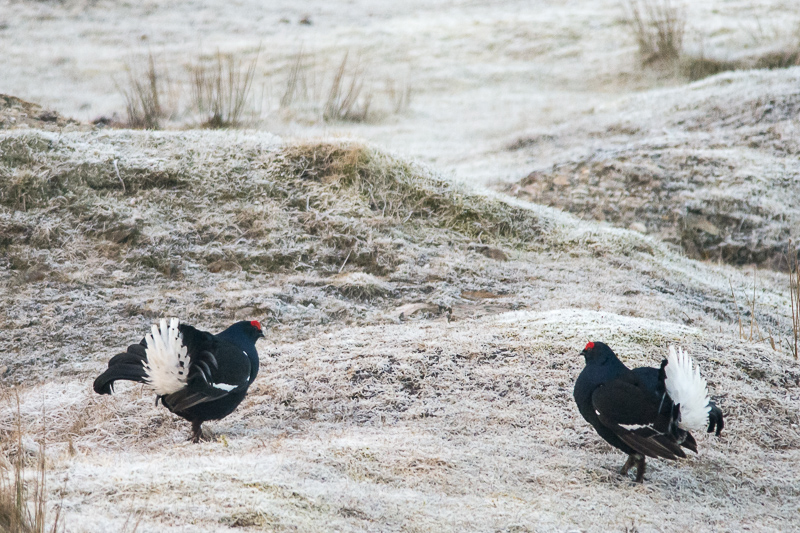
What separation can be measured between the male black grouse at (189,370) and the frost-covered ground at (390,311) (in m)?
0.20

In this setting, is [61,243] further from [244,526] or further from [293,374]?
[244,526]

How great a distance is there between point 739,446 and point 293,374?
94.0 inches

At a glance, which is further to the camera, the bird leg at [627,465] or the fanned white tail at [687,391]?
the bird leg at [627,465]

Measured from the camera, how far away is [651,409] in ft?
10.00

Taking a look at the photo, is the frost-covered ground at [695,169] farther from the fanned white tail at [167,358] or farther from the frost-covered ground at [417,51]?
the fanned white tail at [167,358]

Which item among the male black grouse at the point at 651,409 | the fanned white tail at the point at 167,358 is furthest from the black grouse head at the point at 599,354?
the fanned white tail at the point at 167,358

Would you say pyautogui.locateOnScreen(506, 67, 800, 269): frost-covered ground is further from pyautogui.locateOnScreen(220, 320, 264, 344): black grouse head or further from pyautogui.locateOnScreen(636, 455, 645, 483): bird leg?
pyautogui.locateOnScreen(220, 320, 264, 344): black grouse head

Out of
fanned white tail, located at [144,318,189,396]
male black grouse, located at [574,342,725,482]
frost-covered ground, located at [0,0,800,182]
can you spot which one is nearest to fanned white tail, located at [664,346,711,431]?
male black grouse, located at [574,342,725,482]

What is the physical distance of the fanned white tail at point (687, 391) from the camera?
9.84 feet

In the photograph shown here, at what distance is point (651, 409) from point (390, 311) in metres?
2.47

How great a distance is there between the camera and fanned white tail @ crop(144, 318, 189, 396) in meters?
3.17

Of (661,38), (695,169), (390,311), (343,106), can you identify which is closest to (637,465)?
(390,311)

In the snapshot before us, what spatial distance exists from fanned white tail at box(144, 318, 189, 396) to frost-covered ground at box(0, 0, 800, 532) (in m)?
0.33

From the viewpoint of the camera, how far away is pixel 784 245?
7.14m
